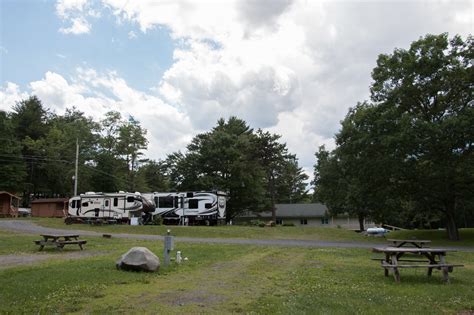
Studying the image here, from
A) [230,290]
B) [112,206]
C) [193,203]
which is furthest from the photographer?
[193,203]

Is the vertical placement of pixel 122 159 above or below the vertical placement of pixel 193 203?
above

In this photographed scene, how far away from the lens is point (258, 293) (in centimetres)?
830

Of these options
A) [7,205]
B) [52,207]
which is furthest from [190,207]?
[7,205]

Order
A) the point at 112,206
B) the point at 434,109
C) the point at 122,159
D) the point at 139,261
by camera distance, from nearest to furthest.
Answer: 1. the point at 139,261
2. the point at 434,109
3. the point at 112,206
4. the point at 122,159

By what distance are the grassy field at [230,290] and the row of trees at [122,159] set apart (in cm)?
3606

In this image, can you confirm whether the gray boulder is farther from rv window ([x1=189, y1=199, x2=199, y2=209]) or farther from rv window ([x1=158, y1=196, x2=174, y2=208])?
rv window ([x1=158, y1=196, x2=174, y2=208])

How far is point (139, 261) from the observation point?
1051cm

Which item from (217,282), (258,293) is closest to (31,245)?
(217,282)

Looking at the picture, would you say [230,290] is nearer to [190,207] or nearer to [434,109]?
[434,109]

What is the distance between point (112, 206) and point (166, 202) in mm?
4774

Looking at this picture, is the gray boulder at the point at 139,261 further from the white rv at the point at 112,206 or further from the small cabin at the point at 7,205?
the small cabin at the point at 7,205

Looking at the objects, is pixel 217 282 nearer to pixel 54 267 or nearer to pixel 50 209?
pixel 54 267

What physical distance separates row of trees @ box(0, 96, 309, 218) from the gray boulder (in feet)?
121

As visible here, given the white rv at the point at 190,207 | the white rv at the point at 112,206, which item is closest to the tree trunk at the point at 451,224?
the white rv at the point at 190,207
